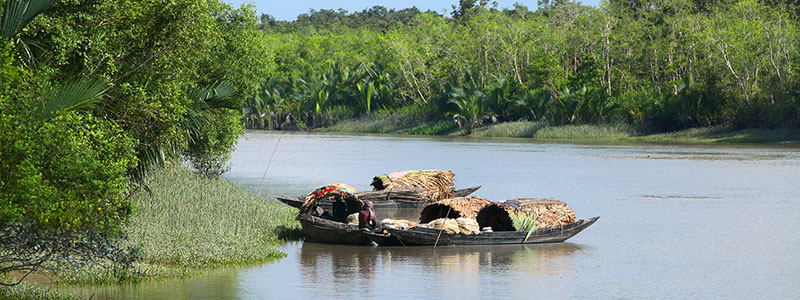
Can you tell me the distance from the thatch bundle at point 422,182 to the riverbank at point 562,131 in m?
38.5

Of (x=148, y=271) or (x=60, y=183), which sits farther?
(x=148, y=271)

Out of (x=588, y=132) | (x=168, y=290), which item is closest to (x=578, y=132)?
(x=588, y=132)

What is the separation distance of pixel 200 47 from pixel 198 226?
497cm

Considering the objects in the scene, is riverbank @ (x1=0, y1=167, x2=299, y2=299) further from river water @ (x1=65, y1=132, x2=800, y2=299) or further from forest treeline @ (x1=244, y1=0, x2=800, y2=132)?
forest treeline @ (x1=244, y1=0, x2=800, y2=132)

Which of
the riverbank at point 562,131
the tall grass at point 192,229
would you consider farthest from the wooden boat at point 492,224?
the riverbank at point 562,131

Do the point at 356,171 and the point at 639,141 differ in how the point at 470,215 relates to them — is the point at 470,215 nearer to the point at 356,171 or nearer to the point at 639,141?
the point at 356,171

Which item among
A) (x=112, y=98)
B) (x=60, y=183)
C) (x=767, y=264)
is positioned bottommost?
(x=767, y=264)

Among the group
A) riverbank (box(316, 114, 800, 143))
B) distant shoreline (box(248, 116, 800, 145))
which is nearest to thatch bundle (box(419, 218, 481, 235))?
distant shoreline (box(248, 116, 800, 145))

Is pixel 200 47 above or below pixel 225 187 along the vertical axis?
above

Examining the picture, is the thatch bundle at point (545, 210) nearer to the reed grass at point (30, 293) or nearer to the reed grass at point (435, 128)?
the reed grass at point (30, 293)

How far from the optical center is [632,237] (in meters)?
22.4

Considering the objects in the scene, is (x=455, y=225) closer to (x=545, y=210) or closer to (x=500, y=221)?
(x=500, y=221)

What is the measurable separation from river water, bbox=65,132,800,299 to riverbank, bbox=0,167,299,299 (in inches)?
14.5

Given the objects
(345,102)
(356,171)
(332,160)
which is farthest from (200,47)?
(345,102)
